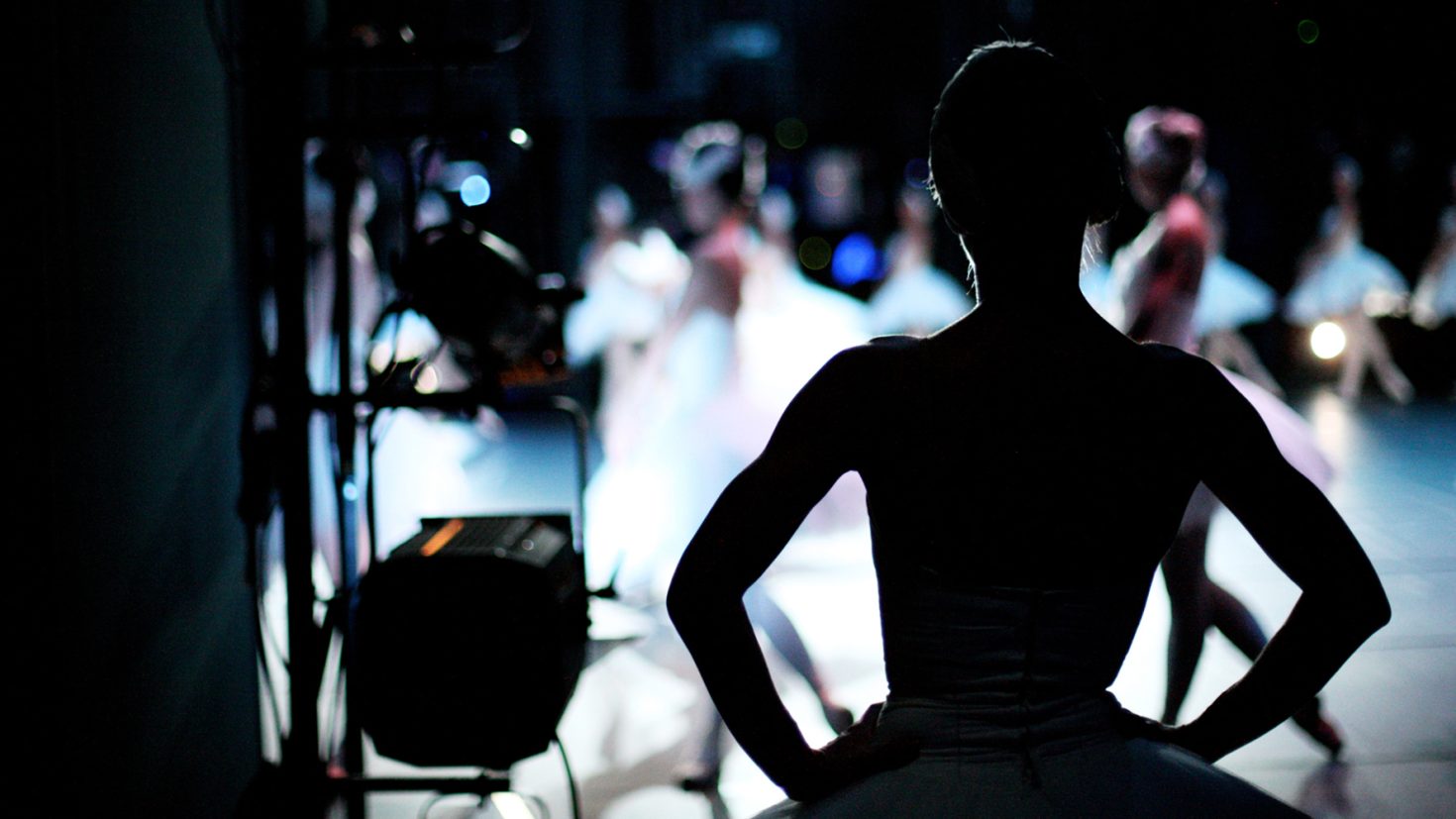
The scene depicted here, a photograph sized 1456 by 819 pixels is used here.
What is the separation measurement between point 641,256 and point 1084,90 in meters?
8.08

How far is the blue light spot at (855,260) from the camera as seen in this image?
1906 centimetres

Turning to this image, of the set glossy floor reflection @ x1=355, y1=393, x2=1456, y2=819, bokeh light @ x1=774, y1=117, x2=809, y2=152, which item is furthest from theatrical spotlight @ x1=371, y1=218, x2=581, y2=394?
bokeh light @ x1=774, y1=117, x2=809, y2=152

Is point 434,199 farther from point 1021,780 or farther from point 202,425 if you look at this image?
point 1021,780

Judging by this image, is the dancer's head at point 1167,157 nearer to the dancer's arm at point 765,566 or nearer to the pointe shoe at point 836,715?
the pointe shoe at point 836,715

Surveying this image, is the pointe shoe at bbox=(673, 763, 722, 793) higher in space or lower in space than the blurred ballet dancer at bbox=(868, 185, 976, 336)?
lower

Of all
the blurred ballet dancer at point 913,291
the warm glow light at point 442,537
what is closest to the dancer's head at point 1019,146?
the warm glow light at point 442,537

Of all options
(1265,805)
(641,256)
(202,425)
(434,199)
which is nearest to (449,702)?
(202,425)

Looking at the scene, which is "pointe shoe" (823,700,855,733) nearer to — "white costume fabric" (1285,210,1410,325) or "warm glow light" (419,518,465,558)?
"warm glow light" (419,518,465,558)

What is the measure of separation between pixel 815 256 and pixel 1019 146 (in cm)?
1805

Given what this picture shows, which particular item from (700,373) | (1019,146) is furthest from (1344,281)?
(1019,146)

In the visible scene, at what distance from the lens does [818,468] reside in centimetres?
126

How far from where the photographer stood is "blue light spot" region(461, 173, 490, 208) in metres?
2.50

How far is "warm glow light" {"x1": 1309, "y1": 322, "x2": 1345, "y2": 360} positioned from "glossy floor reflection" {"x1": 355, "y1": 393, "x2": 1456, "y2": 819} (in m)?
5.74

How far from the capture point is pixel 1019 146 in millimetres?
1266
